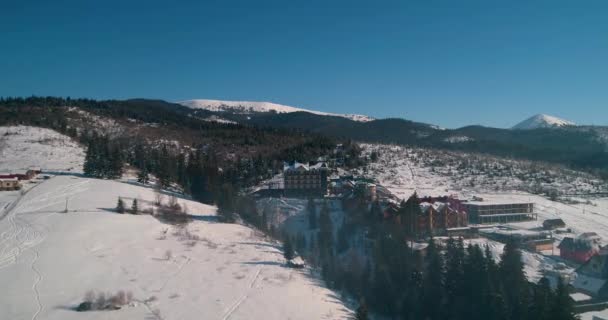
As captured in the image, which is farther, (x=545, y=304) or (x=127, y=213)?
(x=127, y=213)

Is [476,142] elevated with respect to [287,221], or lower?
elevated

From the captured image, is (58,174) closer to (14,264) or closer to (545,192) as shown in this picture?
(14,264)

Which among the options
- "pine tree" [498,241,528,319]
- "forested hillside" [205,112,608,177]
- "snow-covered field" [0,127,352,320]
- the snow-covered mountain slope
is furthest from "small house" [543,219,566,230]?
"forested hillside" [205,112,608,177]

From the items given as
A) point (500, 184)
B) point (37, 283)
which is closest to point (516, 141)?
point (500, 184)

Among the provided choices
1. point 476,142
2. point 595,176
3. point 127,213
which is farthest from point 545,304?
point 476,142

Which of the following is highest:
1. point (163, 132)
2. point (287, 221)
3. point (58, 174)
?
point (163, 132)

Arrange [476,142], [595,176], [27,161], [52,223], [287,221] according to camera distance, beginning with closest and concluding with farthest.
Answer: [52,223] → [287,221] → [27,161] → [595,176] → [476,142]

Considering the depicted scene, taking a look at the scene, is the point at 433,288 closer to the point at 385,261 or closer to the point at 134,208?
the point at 385,261
